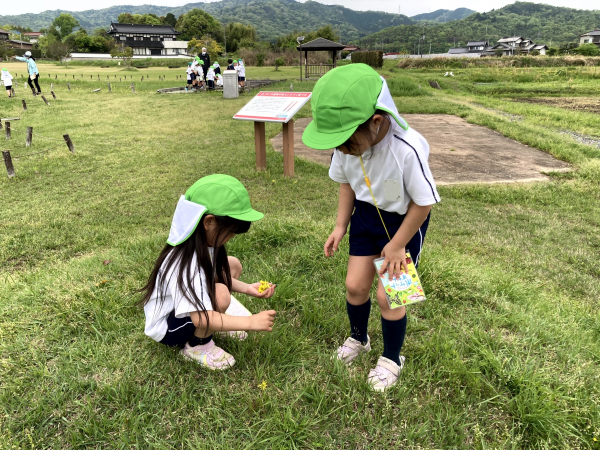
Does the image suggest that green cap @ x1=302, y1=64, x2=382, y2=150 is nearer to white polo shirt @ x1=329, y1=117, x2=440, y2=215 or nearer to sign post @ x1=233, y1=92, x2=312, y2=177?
white polo shirt @ x1=329, y1=117, x2=440, y2=215

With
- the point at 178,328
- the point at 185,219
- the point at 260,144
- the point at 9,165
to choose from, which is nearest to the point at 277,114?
the point at 260,144

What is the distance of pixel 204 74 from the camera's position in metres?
18.7

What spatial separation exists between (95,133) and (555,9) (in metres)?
194

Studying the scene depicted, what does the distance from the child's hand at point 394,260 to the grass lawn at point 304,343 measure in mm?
570

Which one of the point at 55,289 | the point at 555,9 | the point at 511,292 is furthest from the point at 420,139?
the point at 555,9

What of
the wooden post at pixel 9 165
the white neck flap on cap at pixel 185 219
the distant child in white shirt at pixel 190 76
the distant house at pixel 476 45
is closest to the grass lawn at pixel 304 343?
the white neck flap on cap at pixel 185 219

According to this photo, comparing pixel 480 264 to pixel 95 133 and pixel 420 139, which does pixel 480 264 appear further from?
pixel 95 133

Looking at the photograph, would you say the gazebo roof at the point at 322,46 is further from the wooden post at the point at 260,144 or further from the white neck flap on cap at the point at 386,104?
the white neck flap on cap at the point at 386,104

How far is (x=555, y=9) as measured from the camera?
493 feet

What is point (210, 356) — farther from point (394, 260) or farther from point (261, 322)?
point (394, 260)

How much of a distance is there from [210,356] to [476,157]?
22.8 ft

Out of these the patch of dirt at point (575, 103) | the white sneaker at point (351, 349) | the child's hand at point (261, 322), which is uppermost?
the child's hand at point (261, 322)

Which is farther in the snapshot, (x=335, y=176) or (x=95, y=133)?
(x=95, y=133)

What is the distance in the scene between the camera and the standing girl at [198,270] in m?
1.67
